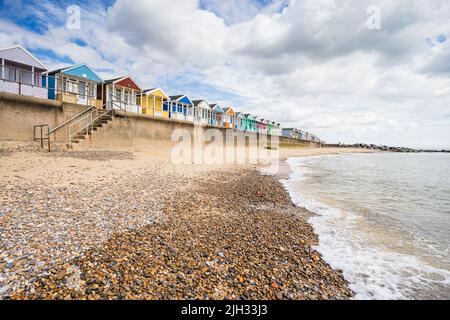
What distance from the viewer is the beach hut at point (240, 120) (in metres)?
49.8

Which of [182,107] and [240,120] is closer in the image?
[182,107]

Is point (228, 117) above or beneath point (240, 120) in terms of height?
beneath

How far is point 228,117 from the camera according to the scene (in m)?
45.7

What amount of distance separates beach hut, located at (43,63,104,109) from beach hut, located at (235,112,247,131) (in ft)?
100

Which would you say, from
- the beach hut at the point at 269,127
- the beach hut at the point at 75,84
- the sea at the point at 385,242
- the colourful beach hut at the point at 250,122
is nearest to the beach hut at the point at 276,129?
the beach hut at the point at 269,127

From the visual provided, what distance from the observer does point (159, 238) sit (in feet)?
13.6

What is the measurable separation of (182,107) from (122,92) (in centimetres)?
955

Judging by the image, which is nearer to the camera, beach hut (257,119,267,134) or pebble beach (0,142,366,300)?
pebble beach (0,142,366,300)

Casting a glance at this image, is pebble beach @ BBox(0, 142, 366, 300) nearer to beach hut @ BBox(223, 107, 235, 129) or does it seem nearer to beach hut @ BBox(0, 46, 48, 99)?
beach hut @ BBox(0, 46, 48, 99)

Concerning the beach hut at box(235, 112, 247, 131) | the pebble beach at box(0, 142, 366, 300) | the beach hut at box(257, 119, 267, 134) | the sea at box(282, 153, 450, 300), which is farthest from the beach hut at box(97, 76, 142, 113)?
the beach hut at box(257, 119, 267, 134)

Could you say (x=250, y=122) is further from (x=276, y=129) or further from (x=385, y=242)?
(x=385, y=242)

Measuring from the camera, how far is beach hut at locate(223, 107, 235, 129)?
44.1 metres

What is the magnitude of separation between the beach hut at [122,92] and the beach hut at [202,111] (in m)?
10.2
